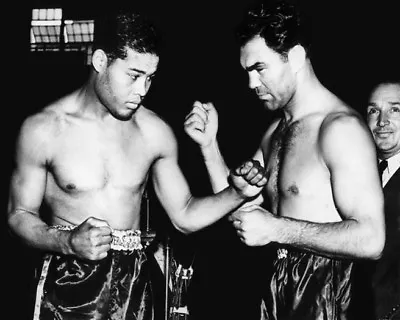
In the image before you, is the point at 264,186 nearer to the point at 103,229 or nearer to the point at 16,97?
the point at 103,229

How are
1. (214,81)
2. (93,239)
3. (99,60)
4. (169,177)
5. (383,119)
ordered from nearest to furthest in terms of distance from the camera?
1. (93,239)
2. (99,60)
3. (169,177)
4. (383,119)
5. (214,81)

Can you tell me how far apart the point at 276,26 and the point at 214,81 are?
11.3 ft

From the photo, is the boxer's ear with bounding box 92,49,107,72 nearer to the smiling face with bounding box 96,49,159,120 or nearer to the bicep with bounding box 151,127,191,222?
the smiling face with bounding box 96,49,159,120

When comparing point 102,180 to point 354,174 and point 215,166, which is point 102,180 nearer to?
point 215,166

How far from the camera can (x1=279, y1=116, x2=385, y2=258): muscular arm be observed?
7.54 feet

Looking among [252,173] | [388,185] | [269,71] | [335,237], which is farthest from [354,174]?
[388,185]

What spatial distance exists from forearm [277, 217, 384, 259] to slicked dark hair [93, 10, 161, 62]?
869 millimetres

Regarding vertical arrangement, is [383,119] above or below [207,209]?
above

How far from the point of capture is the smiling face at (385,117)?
3277 mm

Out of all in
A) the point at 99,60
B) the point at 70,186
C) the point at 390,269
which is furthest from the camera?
the point at 390,269

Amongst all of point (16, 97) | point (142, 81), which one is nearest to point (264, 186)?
point (142, 81)

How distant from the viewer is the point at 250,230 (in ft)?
7.83

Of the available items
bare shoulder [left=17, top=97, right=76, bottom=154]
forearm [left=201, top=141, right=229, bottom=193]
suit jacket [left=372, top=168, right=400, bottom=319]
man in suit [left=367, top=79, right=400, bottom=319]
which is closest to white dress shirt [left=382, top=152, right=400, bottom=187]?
man in suit [left=367, top=79, right=400, bottom=319]

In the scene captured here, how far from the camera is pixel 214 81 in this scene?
19.9 ft
